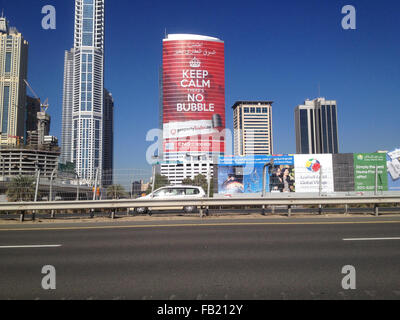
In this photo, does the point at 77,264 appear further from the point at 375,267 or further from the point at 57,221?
the point at 57,221

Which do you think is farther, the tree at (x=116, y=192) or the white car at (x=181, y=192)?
the white car at (x=181, y=192)

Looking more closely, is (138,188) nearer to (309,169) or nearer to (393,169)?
(309,169)

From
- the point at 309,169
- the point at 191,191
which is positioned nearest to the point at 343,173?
the point at 309,169

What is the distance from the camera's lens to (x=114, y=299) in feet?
12.4

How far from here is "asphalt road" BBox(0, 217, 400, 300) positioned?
13.1 ft

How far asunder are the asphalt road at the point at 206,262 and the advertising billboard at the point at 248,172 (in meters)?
33.1

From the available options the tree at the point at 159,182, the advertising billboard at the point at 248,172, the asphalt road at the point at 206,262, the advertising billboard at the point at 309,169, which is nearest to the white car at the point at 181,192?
the tree at the point at 159,182

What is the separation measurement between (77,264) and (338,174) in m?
30.8

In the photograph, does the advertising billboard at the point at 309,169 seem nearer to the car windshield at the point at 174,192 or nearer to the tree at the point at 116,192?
the car windshield at the point at 174,192

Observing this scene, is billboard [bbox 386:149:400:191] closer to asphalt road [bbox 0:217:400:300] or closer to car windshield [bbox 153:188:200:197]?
car windshield [bbox 153:188:200:197]

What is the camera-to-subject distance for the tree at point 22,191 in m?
13.1

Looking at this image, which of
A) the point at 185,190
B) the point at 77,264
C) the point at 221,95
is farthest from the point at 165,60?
the point at 77,264

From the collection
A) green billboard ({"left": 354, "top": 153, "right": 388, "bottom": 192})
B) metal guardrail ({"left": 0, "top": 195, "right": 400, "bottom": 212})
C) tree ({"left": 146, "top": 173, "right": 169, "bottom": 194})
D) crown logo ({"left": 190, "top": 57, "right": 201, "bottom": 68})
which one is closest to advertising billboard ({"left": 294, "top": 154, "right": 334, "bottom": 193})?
green billboard ({"left": 354, "top": 153, "right": 388, "bottom": 192})

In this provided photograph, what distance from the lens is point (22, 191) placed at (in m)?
13.3
